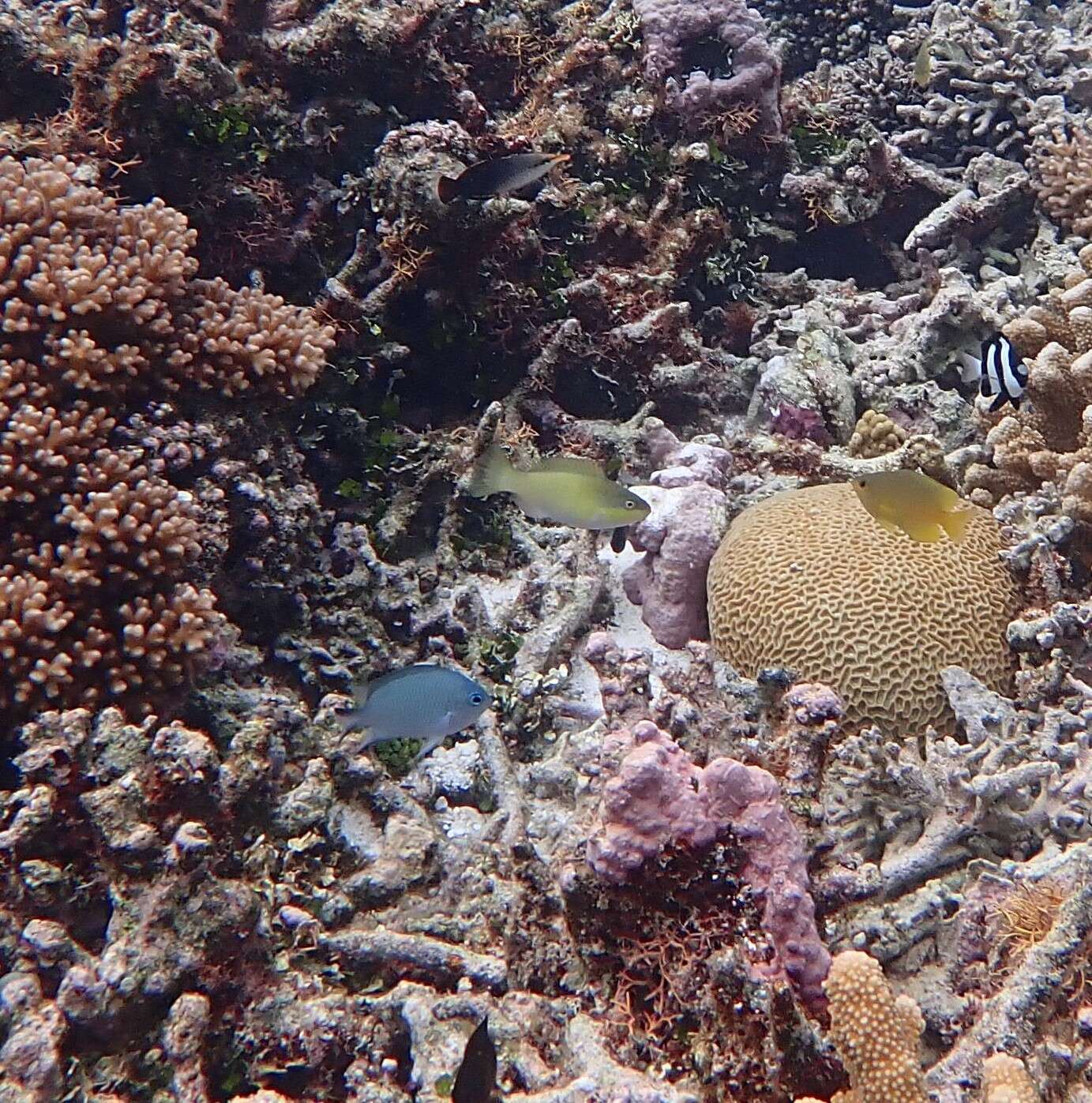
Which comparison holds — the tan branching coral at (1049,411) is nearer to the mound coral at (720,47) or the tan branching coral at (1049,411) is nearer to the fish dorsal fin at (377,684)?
the mound coral at (720,47)

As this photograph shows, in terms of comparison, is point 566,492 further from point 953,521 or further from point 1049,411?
point 1049,411

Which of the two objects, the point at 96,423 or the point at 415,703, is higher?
the point at 96,423

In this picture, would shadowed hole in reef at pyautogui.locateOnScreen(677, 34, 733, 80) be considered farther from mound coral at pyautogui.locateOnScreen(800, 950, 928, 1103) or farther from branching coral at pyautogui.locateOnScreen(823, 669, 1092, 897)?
mound coral at pyautogui.locateOnScreen(800, 950, 928, 1103)

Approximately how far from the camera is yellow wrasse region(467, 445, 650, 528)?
3334 mm

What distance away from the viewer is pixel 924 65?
6562 millimetres

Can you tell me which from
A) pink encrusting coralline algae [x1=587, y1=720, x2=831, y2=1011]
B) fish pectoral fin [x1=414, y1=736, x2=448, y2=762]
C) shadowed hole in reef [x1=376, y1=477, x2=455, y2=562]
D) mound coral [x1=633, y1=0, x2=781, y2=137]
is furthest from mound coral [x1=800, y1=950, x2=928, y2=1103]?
mound coral [x1=633, y1=0, x2=781, y2=137]

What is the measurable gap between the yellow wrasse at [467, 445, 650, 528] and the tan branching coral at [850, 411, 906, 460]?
6.15 ft

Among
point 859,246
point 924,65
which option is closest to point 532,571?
point 859,246

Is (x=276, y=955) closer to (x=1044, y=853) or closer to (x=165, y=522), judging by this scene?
(x=165, y=522)

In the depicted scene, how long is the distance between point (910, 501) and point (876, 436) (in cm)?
165

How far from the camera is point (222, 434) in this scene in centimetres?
354

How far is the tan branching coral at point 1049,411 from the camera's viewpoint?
3.92m

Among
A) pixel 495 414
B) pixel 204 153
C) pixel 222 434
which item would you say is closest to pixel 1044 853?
pixel 495 414

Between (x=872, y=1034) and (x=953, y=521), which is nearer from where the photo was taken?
(x=872, y=1034)
